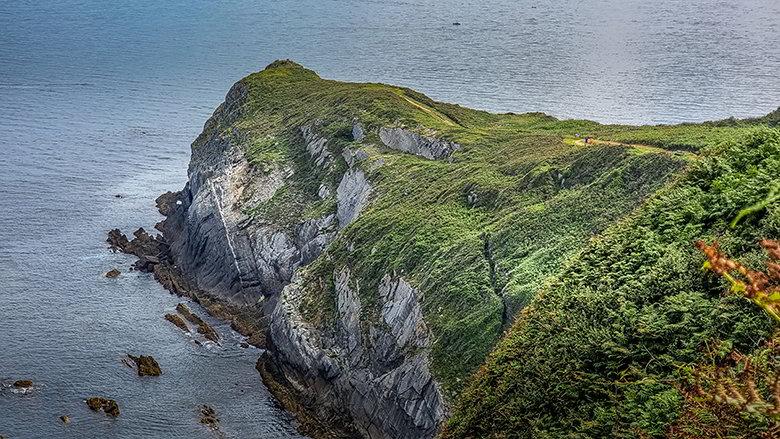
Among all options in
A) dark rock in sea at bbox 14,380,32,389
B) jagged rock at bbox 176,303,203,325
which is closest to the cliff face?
jagged rock at bbox 176,303,203,325

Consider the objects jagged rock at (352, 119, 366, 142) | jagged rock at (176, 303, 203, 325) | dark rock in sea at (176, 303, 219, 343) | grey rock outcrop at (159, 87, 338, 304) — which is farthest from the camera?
jagged rock at (352, 119, 366, 142)

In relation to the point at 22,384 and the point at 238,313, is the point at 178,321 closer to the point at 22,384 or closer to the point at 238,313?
the point at 238,313

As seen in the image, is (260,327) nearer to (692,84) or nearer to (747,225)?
(747,225)

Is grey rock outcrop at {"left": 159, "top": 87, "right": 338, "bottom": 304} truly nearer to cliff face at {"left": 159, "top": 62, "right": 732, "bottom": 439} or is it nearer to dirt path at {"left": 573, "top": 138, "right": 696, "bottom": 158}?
cliff face at {"left": 159, "top": 62, "right": 732, "bottom": 439}

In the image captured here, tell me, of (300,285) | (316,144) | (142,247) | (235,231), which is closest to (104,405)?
(300,285)

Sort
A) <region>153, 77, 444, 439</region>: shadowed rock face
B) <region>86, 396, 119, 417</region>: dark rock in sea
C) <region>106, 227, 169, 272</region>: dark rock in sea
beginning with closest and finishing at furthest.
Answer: <region>153, 77, 444, 439</region>: shadowed rock face
<region>86, 396, 119, 417</region>: dark rock in sea
<region>106, 227, 169, 272</region>: dark rock in sea

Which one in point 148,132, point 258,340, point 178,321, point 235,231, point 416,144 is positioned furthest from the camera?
point 148,132

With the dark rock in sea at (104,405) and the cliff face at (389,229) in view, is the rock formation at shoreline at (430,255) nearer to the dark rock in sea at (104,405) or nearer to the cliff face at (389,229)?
the cliff face at (389,229)
